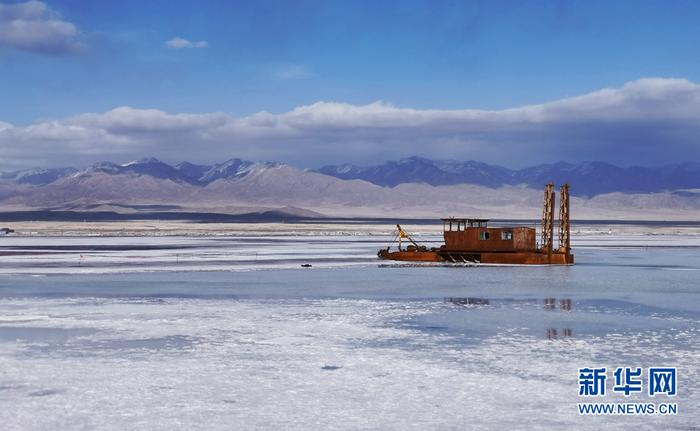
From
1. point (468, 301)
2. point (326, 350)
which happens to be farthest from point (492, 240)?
point (326, 350)

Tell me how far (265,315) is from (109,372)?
8.99 m

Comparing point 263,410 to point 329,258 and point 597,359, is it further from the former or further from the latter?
point 329,258

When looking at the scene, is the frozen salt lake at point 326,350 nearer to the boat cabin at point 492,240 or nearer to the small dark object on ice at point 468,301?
the small dark object on ice at point 468,301

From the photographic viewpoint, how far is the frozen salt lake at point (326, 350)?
43.6 feet

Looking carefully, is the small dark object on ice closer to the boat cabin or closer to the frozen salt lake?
the frozen salt lake

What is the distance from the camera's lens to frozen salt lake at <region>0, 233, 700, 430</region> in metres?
13.3

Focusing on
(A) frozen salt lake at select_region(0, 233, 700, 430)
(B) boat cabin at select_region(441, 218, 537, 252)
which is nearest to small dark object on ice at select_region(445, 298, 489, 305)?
(A) frozen salt lake at select_region(0, 233, 700, 430)

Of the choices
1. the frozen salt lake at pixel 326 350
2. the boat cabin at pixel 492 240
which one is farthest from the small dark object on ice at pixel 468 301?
the boat cabin at pixel 492 240

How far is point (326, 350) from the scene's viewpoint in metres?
18.9

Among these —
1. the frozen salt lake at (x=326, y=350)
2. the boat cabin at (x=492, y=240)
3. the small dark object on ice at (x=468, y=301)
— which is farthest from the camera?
the boat cabin at (x=492, y=240)

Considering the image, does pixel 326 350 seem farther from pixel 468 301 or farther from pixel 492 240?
pixel 492 240

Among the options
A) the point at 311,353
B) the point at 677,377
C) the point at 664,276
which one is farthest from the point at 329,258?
the point at 677,377

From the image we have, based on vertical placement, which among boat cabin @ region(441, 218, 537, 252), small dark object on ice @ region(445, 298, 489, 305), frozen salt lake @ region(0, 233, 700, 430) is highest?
boat cabin @ region(441, 218, 537, 252)

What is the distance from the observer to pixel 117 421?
12.8 meters
